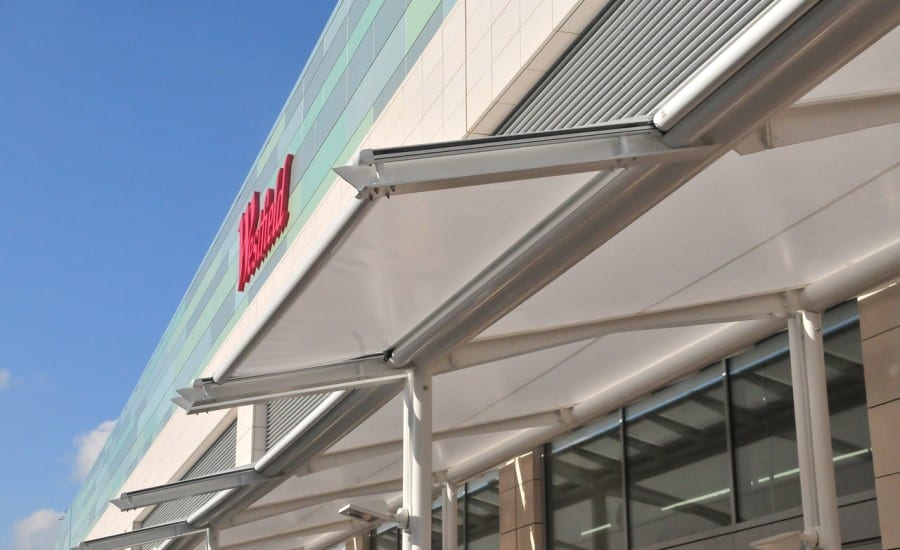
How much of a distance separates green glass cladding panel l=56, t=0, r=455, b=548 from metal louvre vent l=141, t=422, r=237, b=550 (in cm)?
209

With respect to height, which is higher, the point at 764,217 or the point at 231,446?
the point at 231,446

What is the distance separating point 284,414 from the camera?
64.8ft

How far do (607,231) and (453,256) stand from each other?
3.76 ft

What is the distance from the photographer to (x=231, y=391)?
10.9 m

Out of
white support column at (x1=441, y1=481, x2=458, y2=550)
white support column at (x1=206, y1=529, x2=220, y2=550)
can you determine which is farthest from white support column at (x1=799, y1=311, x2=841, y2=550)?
white support column at (x1=206, y1=529, x2=220, y2=550)

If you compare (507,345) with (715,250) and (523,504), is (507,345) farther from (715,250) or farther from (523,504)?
(523,504)

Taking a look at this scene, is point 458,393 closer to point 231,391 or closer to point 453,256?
point 231,391

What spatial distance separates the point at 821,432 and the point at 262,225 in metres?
14.4

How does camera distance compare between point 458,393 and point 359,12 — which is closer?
point 458,393

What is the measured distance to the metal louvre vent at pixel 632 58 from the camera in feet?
28.2

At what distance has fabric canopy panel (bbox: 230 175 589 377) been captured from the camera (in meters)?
7.89

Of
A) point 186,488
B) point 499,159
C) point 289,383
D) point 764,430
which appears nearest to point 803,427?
point 764,430

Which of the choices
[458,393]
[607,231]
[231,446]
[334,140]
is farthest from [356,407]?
[231,446]

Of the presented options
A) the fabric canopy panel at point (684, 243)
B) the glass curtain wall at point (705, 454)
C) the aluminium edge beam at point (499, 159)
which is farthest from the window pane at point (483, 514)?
the aluminium edge beam at point (499, 159)
